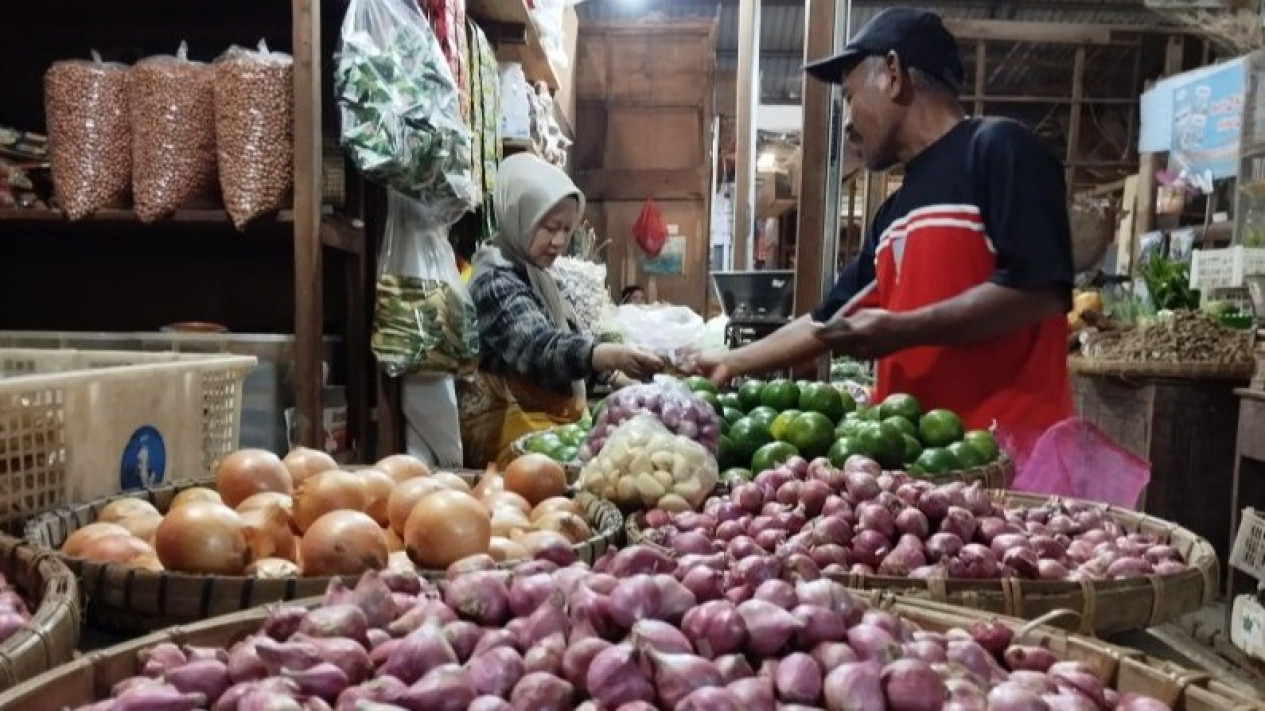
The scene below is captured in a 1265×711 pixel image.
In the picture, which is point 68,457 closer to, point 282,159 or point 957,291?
point 282,159

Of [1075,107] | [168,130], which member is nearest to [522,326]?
[168,130]

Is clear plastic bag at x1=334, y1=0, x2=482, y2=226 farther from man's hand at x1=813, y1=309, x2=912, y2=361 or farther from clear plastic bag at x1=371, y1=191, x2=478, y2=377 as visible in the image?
man's hand at x1=813, y1=309, x2=912, y2=361

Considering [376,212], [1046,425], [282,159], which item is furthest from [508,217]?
[1046,425]

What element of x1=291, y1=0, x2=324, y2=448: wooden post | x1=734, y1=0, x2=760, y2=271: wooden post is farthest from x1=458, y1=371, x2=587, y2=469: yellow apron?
x1=734, y1=0, x2=760, y2=271: wooden post

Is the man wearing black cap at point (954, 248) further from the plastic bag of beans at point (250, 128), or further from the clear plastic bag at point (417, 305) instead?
the plastic bag of beans at point (250, 128)

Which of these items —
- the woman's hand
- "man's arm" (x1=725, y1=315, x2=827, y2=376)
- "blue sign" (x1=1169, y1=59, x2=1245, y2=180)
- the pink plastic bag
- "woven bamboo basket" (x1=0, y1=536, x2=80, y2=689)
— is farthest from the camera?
"blue sign" (x1=1169, y1=59, x2=1245, y2=180)

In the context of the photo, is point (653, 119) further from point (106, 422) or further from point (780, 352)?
point (106, 422)

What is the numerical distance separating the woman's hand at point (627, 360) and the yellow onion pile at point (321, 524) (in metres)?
1.23

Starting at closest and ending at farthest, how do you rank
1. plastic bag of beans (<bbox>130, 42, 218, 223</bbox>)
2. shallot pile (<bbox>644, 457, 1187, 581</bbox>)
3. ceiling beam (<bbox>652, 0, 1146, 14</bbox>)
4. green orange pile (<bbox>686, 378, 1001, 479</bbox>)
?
shallot pile (<bbox>644, 457, 1187, 581</bbox>), green orange pile (<bbox>686, 378, 1001, 479</bbox>), plastic bag of beans (<bbox>130, 42, 218, 223</bbox>), ceiling beam (<bbox>652, 0, 1146, 14</bbox>)

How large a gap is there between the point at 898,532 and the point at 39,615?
110 centimetres

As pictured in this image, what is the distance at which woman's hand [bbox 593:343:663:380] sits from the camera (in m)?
2.92

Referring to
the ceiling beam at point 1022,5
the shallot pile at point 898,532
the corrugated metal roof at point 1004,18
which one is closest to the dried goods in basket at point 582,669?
the shallot pile at point 898,532

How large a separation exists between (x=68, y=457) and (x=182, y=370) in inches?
11.7

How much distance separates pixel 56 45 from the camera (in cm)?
301
